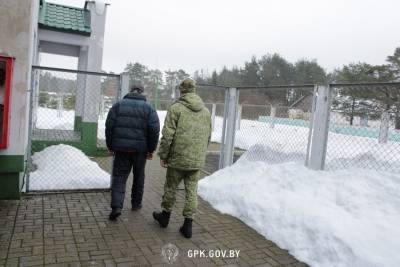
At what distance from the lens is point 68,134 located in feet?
34.2

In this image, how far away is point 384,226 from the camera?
4066mm

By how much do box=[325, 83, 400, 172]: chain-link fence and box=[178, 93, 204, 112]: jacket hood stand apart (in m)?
1.98

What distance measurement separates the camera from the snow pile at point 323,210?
3.91 meters

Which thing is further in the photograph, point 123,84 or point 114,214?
point 123,84

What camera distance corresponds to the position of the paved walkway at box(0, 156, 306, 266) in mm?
3832

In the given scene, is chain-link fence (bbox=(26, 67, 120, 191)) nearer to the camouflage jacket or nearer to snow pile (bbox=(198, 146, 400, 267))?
the camouflage jacket

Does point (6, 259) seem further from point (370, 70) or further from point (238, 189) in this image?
point (370, 70)

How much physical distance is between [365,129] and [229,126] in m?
2.94

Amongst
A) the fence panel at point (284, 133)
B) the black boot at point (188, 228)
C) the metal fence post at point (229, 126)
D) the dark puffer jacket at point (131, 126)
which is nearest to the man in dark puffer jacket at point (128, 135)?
the dark puffer jacket at point (131, 126)

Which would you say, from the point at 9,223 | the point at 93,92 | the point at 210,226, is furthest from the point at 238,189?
the point at 93,92

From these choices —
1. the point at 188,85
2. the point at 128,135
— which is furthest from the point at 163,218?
the point at 188,85

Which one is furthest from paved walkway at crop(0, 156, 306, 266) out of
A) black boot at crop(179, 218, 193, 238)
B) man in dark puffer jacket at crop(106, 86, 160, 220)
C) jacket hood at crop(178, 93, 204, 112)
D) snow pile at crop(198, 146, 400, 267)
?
jacket hood at crop(178, 93, 204, 112)

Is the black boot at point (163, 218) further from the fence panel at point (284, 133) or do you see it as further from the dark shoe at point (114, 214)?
the fence panel at point (284, 133)

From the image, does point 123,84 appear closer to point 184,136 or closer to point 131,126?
point 131,126
